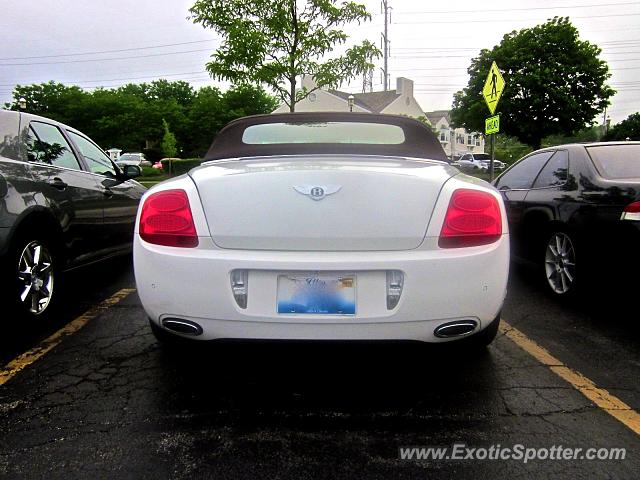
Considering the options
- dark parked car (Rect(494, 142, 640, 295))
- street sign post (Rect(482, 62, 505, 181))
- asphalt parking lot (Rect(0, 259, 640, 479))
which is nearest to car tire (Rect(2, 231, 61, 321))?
asphalt parking lot (Rect(0, 259, 640, 479))

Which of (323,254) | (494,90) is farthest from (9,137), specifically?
(494,90)

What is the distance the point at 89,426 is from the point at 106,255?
267 cm

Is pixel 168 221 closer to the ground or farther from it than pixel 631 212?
farther from it

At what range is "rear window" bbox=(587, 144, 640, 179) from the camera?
3.88 metres

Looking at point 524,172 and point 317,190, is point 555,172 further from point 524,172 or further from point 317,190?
point 317,190

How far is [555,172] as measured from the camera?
460cm

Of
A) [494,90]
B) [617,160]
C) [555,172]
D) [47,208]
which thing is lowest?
[47,208]

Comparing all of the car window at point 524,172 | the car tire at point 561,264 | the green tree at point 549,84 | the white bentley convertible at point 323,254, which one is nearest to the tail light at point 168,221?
the white bentley convertible at point 323,254

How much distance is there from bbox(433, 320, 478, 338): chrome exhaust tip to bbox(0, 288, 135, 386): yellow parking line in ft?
7.45

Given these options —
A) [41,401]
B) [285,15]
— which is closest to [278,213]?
[41,401]

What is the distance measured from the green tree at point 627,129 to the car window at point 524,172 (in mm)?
36547

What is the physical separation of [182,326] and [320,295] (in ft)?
2.16

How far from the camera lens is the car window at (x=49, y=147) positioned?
3739 millimetres

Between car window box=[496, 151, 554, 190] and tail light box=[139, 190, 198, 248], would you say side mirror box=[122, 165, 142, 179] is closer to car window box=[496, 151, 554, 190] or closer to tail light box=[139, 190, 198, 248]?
tail light box=[139, 190, 198, 248]
